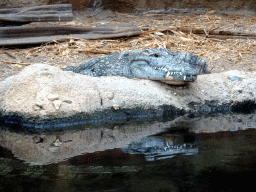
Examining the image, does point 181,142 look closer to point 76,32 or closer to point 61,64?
point 61,64

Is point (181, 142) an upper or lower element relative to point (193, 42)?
lower

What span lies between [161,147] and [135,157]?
0.37 metres

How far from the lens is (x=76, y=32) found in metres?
7.45

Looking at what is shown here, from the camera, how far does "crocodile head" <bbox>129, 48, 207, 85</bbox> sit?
4270 mm

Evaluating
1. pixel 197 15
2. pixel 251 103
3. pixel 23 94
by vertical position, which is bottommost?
pixel 251 103

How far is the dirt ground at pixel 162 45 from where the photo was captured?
20.0 feet

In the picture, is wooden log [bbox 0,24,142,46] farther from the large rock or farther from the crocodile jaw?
the crocodile jaw

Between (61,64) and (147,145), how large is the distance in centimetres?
350

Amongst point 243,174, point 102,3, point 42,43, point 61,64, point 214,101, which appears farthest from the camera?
point 102,3

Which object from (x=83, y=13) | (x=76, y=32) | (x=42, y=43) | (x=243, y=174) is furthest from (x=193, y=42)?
(x=243, y=174)

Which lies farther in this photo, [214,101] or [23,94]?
[214,101]

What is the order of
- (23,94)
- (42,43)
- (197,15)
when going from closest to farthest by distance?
(23,94) → (42,43) → (197,15)

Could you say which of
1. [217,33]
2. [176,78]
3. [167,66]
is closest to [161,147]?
[176,78]

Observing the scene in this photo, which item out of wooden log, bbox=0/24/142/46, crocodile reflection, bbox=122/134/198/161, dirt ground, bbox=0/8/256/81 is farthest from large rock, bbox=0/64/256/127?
wooden log, bbox=0/24/142/46
